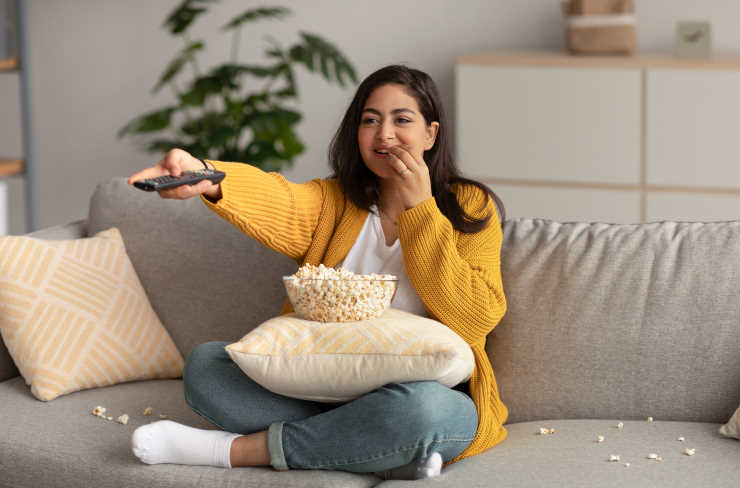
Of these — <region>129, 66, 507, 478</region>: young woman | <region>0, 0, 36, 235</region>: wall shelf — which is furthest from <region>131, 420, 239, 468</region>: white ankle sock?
<region>0, 0, 36, 235</region>: wall shelf

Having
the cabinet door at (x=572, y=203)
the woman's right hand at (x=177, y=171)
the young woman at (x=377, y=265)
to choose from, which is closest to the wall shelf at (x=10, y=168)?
the cabinet door at (x=572, y=203)

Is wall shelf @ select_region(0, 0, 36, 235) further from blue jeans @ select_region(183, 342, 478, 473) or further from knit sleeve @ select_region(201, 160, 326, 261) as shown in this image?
blue jeans @ select_region(183, 342, 478, 473)

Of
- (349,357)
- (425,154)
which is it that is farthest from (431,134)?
(349,357)

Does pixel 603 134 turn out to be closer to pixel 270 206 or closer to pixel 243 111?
pixel 243 111

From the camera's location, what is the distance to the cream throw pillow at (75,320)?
2.11 m

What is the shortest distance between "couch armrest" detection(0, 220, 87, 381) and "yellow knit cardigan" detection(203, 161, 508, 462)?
2.17ft

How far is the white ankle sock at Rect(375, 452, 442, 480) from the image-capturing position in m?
1.73

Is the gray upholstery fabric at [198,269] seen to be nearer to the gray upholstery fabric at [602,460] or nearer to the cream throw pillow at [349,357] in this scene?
the cream throw pillow at [349,357]

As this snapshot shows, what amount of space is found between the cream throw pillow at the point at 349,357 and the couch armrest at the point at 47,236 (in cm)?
74

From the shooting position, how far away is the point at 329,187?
7.00 ft

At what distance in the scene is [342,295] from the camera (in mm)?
1789

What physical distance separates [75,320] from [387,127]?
82cm

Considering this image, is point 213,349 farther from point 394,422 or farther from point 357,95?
point 357,95

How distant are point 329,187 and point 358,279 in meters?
0.39
